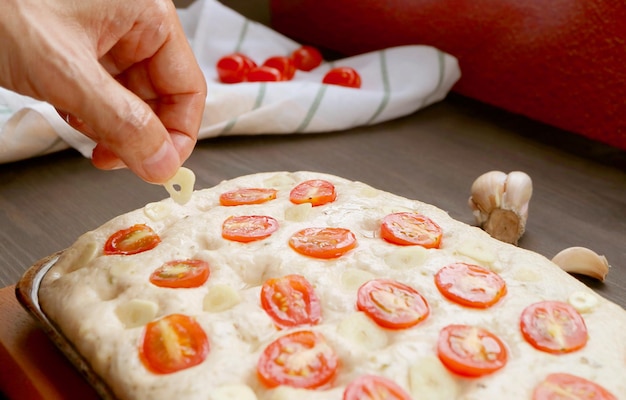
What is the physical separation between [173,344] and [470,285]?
1.53 feet

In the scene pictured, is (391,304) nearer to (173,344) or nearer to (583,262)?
(173,344)

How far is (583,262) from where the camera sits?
1.48 m

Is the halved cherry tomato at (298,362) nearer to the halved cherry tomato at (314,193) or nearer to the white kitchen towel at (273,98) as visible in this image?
the halved cherry tomato at (314,193)

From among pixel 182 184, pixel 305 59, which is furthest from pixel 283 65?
pixel 182 184

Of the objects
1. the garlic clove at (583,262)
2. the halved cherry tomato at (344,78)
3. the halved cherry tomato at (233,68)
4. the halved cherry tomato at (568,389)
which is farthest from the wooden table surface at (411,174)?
the halved cherry tomato at (568,389)

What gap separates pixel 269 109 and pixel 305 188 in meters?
0.94

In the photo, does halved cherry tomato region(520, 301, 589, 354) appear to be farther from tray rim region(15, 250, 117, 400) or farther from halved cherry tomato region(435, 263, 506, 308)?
tray rim region(15, 250, 117, 400)

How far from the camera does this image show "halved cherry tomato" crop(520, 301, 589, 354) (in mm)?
995

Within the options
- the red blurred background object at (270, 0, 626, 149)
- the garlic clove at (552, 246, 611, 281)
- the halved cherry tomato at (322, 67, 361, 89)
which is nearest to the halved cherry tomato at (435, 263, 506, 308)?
the garlic clove at (552, 246, 611, 281)

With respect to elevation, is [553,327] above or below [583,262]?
above

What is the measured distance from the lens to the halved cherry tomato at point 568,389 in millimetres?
904

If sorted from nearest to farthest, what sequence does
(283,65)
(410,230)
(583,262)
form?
(410,230) < (583,262) < (283,65)

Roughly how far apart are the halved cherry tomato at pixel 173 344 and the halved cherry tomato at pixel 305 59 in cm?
194

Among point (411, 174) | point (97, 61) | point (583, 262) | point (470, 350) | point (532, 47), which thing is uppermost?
point (97, 61)
